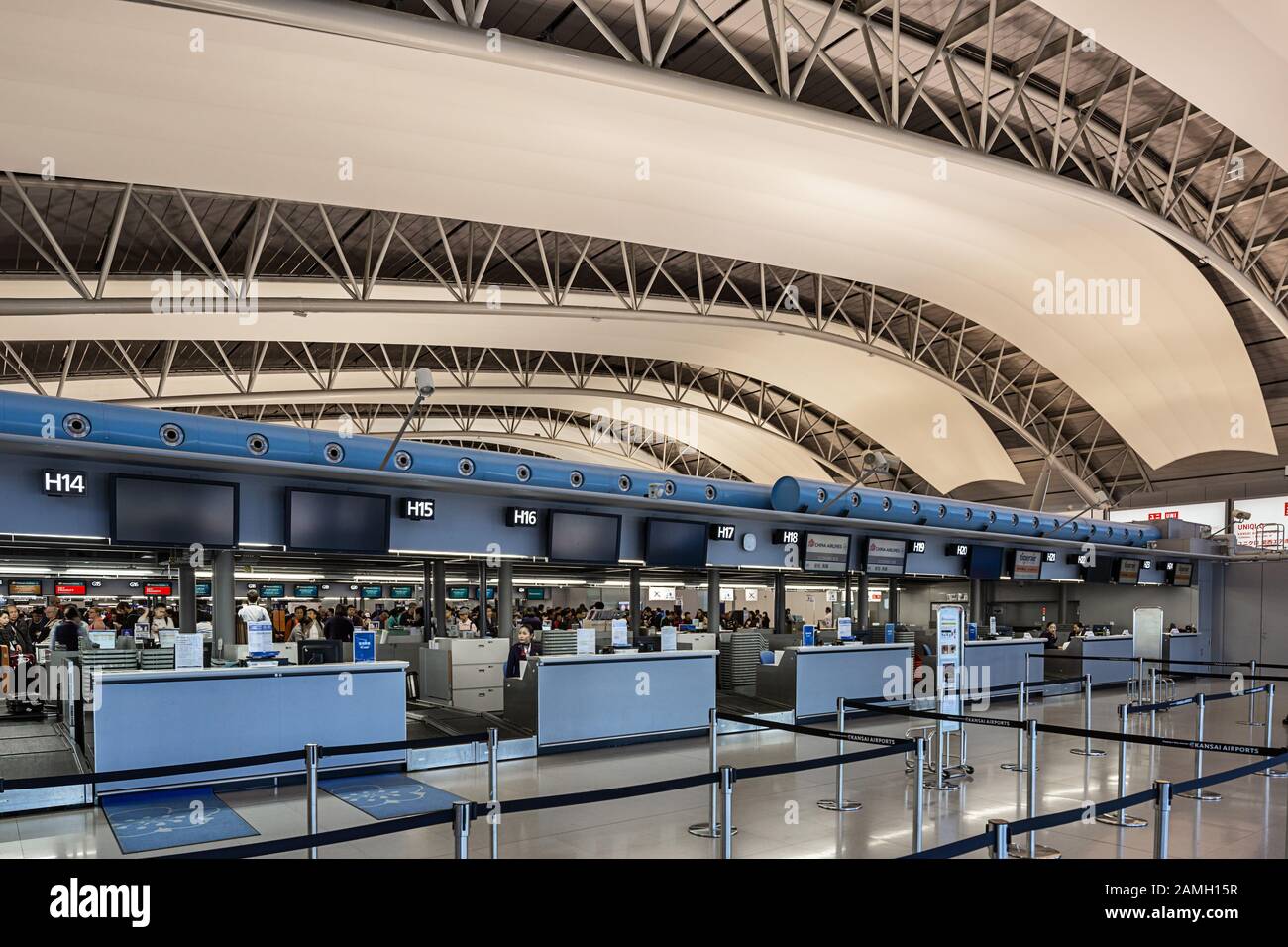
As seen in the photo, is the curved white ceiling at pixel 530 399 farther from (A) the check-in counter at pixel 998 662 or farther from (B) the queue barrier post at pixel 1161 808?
(B) the queue barrier post at pixel 1161 808

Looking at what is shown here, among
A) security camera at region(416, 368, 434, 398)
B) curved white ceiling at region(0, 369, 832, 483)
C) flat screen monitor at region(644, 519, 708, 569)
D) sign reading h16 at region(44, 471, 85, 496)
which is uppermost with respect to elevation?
curved white ceiling at region(0, 369, 832, 483)

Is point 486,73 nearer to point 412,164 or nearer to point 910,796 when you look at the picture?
point 412,164

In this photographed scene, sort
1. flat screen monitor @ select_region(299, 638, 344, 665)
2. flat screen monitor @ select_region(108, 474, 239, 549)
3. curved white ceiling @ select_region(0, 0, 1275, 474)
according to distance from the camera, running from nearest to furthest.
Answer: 1. flat screen monitor @ select_region(108, 474, 239, 549)
2. flat screen monitor @ select_region(299, 638, 344, 665)
3. curved white ceiling @ select_region(0, 0, 1275, 474)

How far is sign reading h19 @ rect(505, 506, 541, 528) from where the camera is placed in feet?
39.6

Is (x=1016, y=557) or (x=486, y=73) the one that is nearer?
(x=486, y=73)

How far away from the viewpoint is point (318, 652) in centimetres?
998

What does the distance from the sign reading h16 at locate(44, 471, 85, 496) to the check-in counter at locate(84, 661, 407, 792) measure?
1951 millimetres

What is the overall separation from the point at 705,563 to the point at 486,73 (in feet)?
24.7

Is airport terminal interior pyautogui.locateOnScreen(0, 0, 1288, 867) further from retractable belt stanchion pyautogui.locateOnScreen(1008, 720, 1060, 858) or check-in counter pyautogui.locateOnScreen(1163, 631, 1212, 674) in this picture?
check-in counter pyautogui.locateOnScreen(1163, 631, 1212, 674)

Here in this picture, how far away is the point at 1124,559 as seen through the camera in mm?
24312

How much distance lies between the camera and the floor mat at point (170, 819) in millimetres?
6668

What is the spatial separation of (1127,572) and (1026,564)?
16.5 feet

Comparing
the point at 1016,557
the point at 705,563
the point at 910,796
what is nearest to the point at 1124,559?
the point at 1016,557

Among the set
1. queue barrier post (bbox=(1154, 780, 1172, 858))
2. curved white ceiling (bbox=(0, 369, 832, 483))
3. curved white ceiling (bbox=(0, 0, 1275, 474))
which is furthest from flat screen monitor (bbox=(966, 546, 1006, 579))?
curved white ceiling (bbox=(0, 369, 832, 483))
